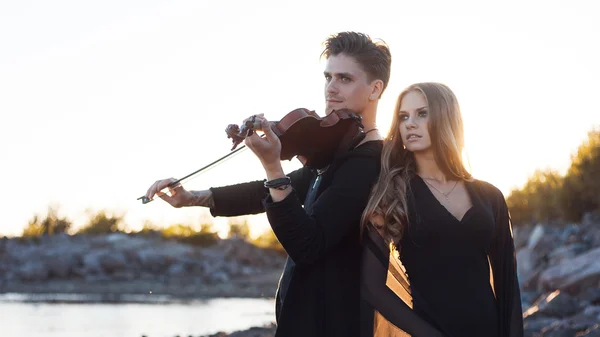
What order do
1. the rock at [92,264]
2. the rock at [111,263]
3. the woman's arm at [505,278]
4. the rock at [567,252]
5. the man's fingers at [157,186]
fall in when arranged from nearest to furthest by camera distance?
the woman's arm at [505,278]
the man's fingers at [157,186]
the rock at [567,252]
the rock at [92,264]
the rock at [111,263]

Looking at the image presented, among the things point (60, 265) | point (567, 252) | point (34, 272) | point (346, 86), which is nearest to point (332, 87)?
point (346, 86)

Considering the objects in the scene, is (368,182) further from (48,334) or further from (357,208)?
(48,334)

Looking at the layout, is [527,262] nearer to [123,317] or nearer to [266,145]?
[123,317]

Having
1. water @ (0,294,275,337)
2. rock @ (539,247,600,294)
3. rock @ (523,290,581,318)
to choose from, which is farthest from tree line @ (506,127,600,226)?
rock @ (523,290,581,318)

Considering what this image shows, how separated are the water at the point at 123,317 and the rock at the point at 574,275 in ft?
11.2

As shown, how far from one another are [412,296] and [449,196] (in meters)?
0.43

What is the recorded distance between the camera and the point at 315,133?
11.4 feet

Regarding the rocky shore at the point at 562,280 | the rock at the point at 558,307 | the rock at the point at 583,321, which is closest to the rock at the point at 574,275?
the rocky shore at the point at 562,280

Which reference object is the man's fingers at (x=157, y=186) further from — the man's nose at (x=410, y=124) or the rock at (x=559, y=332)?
the rock at (x=559, y=332)

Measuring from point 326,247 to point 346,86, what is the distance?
689 mm

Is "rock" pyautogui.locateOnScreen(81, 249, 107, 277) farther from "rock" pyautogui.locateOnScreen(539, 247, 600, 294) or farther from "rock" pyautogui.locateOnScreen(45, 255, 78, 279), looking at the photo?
"rock" pyautogui.locateOnScreen(539, 247, 600, 294)

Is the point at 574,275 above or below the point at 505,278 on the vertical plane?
above

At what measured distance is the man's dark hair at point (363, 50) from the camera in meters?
3.60

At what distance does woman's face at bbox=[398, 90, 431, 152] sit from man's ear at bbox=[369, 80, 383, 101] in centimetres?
13
